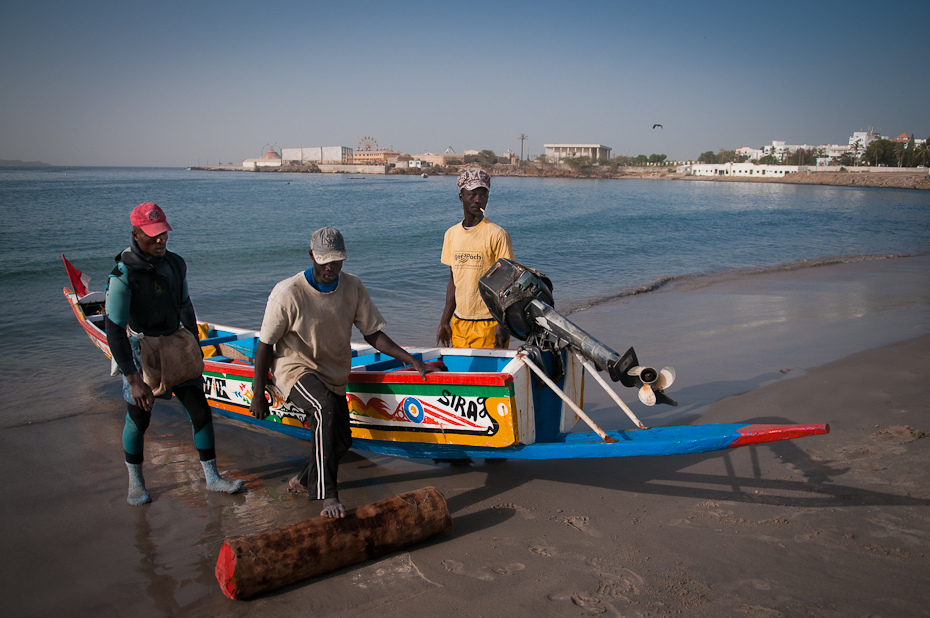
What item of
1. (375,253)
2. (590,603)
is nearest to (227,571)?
(590,603)

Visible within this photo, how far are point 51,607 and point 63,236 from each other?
2580 centimetres

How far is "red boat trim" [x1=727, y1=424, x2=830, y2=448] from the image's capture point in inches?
119

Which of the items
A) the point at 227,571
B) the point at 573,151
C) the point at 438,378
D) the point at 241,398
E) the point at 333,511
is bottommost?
the point at 227,571

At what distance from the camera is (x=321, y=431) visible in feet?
11.4

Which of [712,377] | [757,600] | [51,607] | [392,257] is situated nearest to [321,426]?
[51,607]

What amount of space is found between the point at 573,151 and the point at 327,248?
→ 171 metres

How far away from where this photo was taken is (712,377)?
6.70m

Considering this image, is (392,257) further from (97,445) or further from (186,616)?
(186,616)

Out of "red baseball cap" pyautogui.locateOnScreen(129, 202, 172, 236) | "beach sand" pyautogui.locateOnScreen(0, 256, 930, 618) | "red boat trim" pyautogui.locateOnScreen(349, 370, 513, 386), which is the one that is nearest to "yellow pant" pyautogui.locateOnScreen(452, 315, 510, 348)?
"red boat trim" pyautogui.locateOnScreen(349, 370, 513, 386)

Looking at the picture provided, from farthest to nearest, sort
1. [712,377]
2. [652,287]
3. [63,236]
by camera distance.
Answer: [63,236] → [652,287] → [712,377]

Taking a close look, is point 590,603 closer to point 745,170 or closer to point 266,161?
point 745,170

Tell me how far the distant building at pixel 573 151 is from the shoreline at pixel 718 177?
11248 millimetres

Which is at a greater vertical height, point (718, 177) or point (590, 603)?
point (718, 177)

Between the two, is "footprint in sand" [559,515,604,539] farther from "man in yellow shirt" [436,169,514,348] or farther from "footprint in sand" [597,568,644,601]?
"man in yellow shirt" [436,169,514,348]
